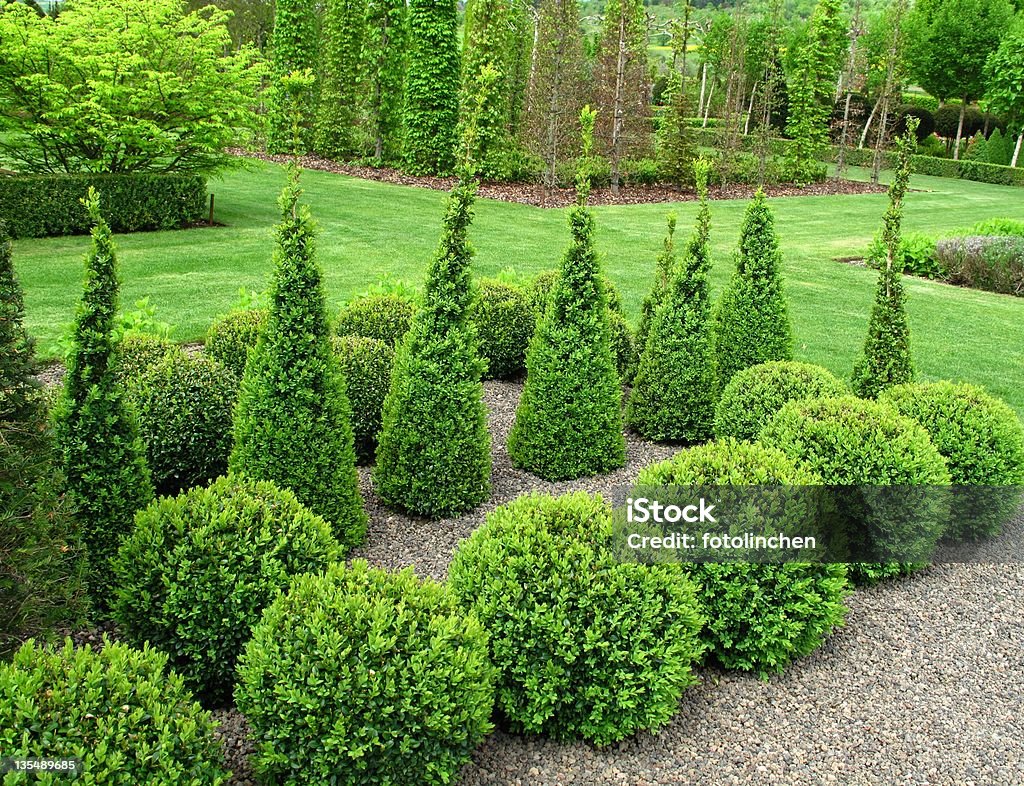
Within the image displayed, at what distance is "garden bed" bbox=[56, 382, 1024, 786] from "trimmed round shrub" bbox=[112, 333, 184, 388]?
2.14m

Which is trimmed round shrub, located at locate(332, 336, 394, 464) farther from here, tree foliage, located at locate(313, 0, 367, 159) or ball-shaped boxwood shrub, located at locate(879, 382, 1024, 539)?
tree foliage, located at locate(313, 0, 367, 159)

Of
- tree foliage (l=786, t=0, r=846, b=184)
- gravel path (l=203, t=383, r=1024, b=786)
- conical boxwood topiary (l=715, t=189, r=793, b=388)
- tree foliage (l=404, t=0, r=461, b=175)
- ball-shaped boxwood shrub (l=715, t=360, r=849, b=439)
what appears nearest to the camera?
gravel path (l=203, t=383, r=1024, b=786)

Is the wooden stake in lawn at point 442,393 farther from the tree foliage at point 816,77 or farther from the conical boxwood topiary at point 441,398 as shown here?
the tree foliage at point 816,77

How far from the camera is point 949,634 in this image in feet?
16.8

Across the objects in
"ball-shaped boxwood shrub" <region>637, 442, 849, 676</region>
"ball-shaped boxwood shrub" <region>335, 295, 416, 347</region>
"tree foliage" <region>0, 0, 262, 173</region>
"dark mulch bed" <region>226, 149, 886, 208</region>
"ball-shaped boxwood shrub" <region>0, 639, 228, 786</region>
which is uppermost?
"tree foliage" <region>0, 0, 262, 173</region>

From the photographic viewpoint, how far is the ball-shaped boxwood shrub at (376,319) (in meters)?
8.23

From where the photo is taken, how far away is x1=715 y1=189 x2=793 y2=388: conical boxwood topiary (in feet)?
26.5

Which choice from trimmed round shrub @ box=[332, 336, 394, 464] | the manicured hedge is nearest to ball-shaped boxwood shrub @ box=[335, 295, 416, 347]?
trimmed round shrub @ box=[332, 336, 394, 464]

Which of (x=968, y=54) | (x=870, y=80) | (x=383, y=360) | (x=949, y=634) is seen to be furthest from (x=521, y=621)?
(x=968, y=54)

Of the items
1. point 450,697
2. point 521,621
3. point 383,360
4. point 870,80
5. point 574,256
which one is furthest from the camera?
point 870,80

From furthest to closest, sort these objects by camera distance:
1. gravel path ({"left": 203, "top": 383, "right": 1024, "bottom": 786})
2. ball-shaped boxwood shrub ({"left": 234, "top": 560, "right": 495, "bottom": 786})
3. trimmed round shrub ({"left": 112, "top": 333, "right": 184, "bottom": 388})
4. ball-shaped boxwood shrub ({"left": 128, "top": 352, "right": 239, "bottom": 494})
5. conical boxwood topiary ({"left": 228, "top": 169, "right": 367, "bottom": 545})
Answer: trimmed round shrub ({"left": 112, "top": 333, "right": 184, "bottom": 388})
ball-shaped boxwood shrub ({"left": 128, "top": 352, "right": 239, "bottom": 494})
conical boxwood topiary ({"left": 228, "top": 169, "right": 367, "bottom": 545})
gravel path ({"left": 203, "top": 383, "right": 1024, "bottom": 786})
ball-shaped boxwood shrub ({"left": 234, "top": 560, "right": 495, "bottom": 786})

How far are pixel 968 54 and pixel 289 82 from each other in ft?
155

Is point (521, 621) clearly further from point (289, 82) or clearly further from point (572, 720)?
point (289, 82)

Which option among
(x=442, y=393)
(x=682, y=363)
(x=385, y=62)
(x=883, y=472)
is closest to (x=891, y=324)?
(x=682, y=363)
